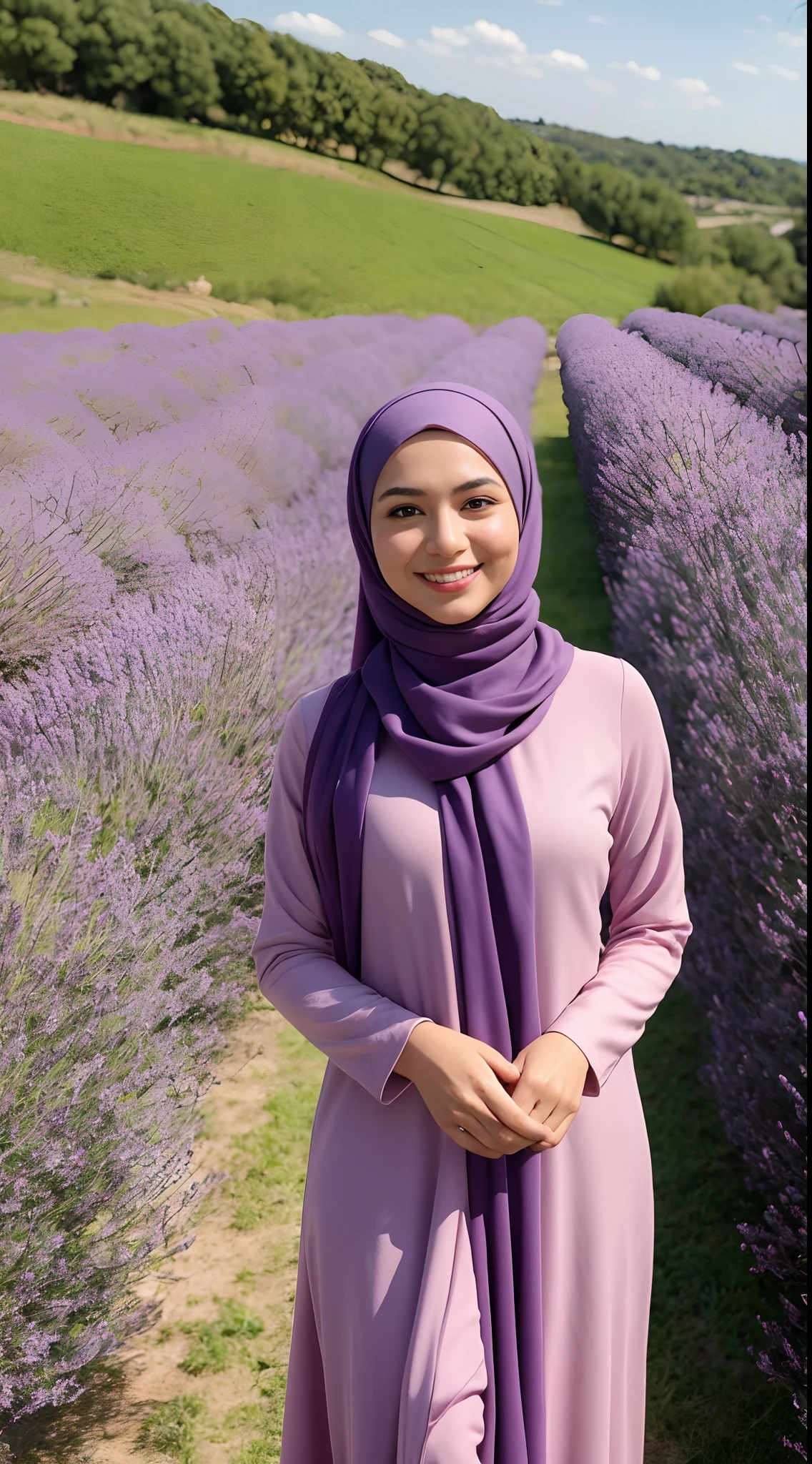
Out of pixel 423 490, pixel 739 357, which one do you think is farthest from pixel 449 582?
pixel 739 357

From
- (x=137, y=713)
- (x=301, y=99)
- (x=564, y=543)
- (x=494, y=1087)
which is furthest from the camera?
(x=564, y=543)

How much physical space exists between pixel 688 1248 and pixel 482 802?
84.4 inches

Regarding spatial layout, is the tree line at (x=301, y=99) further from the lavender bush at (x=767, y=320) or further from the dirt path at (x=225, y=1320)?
the dirt path at (x=225, y=1320)

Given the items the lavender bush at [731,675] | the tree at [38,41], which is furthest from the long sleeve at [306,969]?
the tree at [38,41]

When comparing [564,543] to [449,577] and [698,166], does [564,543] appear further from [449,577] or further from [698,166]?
[449,577]

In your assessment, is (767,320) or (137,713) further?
(767,320)

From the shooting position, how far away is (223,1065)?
3.21m

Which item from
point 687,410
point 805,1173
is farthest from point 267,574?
point 805,1173

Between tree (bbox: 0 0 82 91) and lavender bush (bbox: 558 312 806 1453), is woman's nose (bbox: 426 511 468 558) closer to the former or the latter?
lavender bush (bbox: 558 312 806 1453)

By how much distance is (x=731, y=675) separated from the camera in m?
2.85

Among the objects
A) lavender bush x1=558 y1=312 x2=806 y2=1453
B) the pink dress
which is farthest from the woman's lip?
lavender bush x1=558 y1=312 x2=806 y2=1453

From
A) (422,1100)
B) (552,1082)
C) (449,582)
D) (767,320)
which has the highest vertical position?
(767,320)

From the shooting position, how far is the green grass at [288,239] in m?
2.41

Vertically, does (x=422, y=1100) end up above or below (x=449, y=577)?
below
